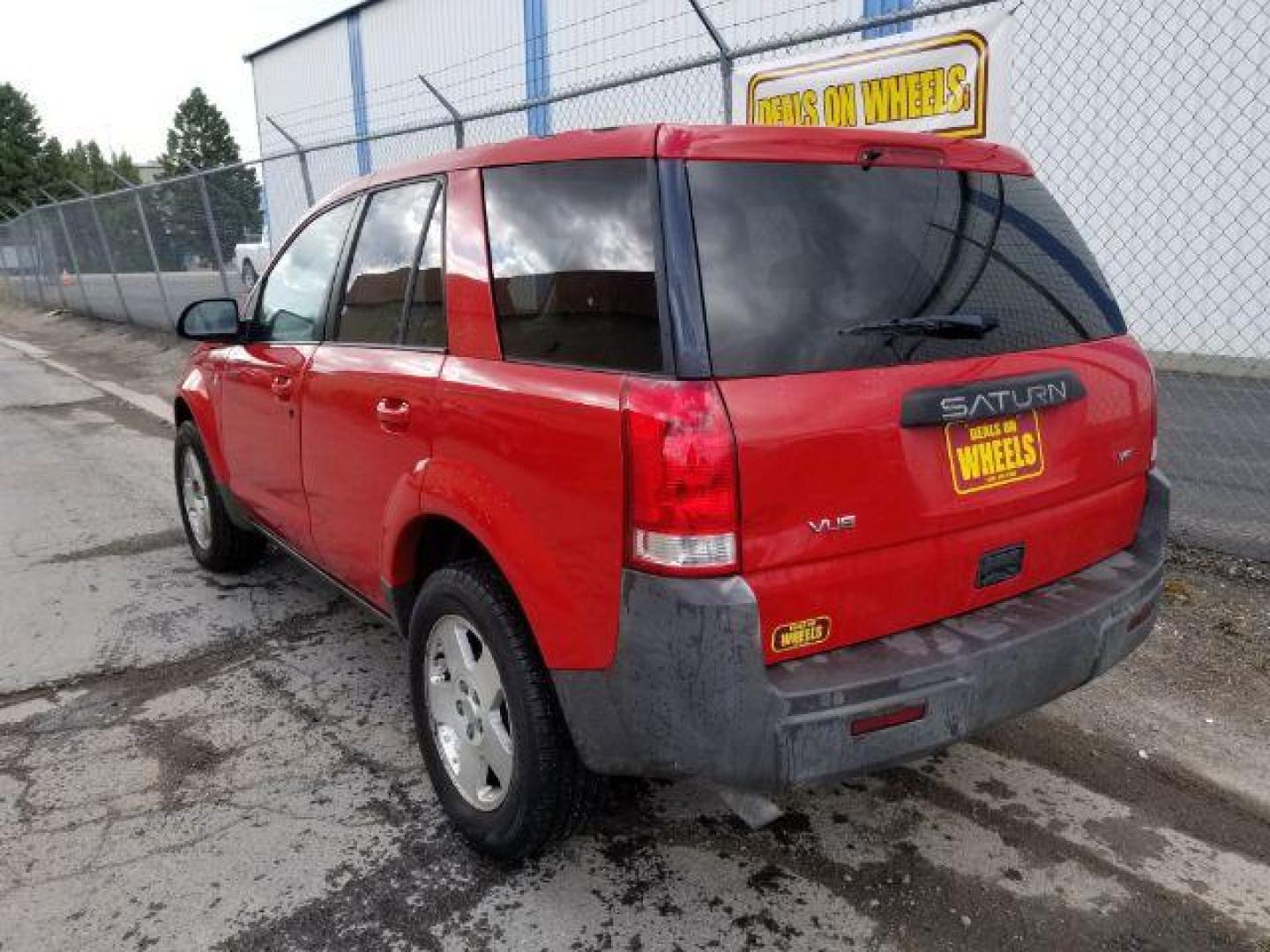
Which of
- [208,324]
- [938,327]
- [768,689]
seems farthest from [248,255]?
[768,689]

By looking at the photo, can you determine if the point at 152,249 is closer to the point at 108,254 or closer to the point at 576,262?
the point at 108,254

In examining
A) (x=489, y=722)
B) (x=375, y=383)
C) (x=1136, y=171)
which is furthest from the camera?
(x=1136, y=171)

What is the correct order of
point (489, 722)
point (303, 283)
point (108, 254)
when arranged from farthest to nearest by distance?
1. point (108, 254)
2. point (303, 283)
3. point (489, 722)

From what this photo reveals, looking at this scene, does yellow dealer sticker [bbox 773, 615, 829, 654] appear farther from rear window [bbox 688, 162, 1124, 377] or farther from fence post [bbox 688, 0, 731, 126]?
fence post [bbox 688, 0, 731, 126]

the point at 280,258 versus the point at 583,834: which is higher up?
the point at 280,258

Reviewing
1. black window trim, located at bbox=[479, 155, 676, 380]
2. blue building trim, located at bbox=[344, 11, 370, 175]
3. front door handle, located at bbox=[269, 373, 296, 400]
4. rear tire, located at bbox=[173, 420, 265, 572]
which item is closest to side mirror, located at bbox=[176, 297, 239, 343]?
front door handle, located at bbox=[269, 373, 296, 400]

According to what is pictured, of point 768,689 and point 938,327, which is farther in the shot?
point 938,327

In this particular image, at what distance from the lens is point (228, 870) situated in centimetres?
256

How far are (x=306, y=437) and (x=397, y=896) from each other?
1584mm

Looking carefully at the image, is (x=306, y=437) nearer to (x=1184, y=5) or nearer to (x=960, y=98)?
(x=960, y=98)

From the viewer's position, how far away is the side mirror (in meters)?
3.91

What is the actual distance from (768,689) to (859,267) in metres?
0.95

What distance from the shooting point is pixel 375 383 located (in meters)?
2.86

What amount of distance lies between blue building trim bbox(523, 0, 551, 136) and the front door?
14.4 metres
